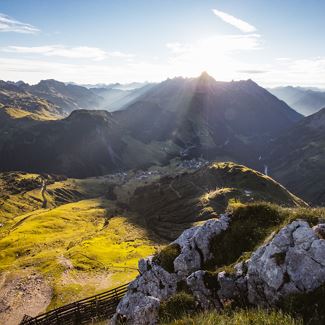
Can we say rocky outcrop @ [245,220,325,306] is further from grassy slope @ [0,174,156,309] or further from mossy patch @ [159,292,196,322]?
grassy slope @ [0,174,156,309]

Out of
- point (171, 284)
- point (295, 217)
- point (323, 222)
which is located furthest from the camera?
point (171, 284)

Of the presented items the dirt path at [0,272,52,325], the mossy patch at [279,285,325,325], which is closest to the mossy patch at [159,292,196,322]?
the mossy patch at [279,285,325,325]

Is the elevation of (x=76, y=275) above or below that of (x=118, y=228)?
above

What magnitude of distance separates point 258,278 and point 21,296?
196 ft

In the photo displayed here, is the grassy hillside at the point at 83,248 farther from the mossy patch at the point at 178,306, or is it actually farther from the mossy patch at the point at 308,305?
the mossy patch at the point at 308,305

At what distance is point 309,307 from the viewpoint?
59.7 ft

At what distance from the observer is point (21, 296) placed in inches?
2729

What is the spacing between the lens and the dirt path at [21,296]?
204ft

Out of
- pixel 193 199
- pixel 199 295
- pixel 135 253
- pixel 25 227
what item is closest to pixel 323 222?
pixel 199 295

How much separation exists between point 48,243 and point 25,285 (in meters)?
58.7

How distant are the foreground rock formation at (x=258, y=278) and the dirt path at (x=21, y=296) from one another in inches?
1591

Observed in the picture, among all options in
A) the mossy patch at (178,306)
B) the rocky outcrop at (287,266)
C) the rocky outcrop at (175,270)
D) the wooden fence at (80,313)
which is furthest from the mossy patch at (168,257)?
the wooden fence at (80,313)

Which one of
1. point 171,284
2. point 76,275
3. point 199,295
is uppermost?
point 199,295

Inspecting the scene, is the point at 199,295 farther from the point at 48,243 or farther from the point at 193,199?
the point at 193,199
